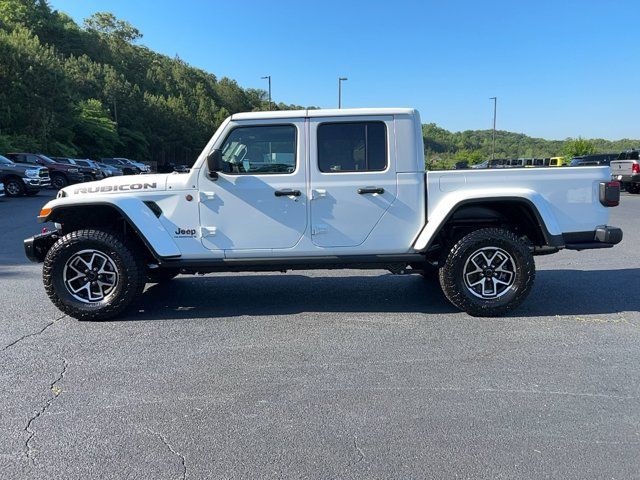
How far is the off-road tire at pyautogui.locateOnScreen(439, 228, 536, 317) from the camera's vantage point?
4891mm

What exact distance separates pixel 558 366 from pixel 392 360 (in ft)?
4.16

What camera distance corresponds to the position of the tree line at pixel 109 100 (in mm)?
37438

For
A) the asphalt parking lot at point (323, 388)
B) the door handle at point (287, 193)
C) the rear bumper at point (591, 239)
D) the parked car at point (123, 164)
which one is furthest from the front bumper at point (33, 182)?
the rear bumper at point (591, 239)

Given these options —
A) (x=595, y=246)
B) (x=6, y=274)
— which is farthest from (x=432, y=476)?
(x=6, y=274)

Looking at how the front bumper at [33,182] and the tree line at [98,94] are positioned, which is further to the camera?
the tree line at [98,94]

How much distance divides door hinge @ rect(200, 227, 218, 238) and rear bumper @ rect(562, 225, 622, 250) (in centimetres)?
349

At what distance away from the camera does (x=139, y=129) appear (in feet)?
206

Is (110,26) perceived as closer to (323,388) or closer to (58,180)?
(58,180)

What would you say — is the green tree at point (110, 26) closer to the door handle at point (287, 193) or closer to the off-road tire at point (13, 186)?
the off-road tire at point (13, 186)

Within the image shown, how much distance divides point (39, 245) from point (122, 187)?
3.77ft

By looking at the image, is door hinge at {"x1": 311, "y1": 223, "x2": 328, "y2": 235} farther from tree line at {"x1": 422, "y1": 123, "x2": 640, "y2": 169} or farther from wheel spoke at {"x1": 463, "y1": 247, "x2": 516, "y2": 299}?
tree line at {"x1": 422, "y1": 123, "x2": 640, "y2": 169}

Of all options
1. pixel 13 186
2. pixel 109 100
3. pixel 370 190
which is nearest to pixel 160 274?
pixel 370 190

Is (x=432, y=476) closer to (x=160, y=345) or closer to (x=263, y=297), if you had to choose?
(x=160, y=345)

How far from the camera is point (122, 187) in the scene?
491cm
